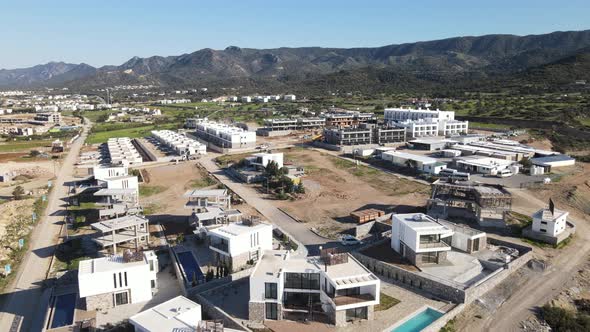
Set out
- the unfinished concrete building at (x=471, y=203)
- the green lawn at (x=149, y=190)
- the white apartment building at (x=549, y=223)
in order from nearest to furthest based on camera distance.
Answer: the white apartment building at (x=549, y=223), the unfinished concrete building at (x=471, y=203), the green lawn at (x=149, y=190)

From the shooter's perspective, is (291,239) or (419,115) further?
(419,115)

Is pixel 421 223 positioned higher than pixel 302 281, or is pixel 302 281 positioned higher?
pixel 421 223

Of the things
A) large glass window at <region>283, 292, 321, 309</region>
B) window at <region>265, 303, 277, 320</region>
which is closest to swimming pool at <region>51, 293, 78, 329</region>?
window at <region>265, 303, 277, 320</region>

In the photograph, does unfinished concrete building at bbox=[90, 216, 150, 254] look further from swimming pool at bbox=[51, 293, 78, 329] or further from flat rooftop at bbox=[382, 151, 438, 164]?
flat rooftop at bbox=[382, 151, 438, 164]

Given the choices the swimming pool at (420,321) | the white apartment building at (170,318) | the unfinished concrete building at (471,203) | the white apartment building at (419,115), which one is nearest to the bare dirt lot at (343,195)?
the unfinished concrete building at (471,203)

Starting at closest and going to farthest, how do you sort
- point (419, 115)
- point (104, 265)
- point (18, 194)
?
1. point (104, 265)
2. point (18, 194)
3. point (419, 115)

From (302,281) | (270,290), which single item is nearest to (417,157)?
(302,281)

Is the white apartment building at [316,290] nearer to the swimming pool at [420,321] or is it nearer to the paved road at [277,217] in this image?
the swimming pool at [420,321]

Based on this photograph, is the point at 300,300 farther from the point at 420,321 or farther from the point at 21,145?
the point at 21,145
